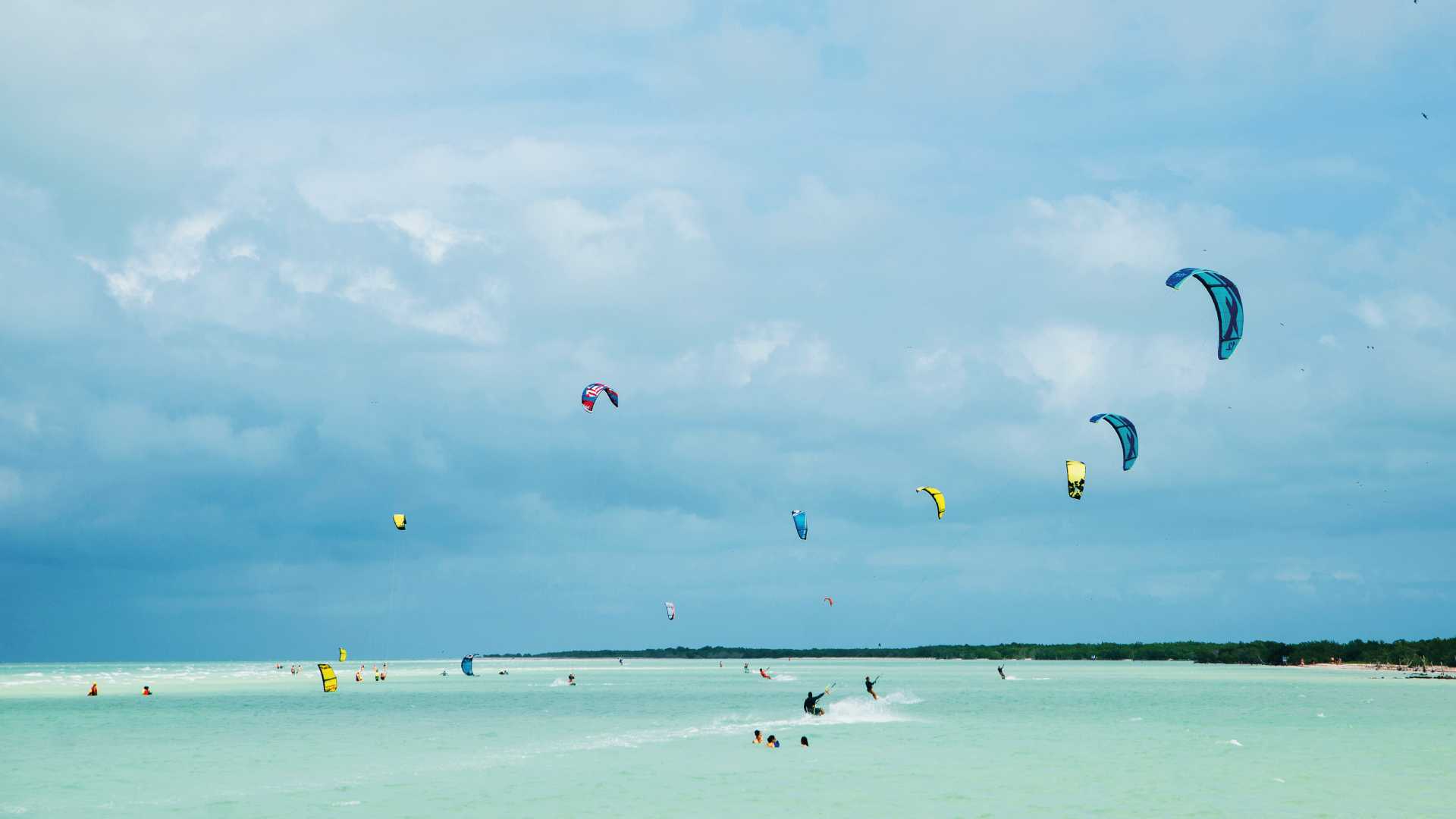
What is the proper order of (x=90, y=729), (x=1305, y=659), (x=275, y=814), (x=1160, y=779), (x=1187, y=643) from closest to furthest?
(x=275, y=814) → (x=1160, y=779) → (x=90, y=729) → (x=1305, y=659) → (x=1187, y=643)

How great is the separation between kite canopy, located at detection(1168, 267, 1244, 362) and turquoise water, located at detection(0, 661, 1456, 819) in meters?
10.8

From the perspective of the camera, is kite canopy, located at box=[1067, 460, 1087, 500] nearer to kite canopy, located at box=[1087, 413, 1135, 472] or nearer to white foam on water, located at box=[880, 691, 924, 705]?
kite canopy, located at box=[1087, 413, 1135, 472]

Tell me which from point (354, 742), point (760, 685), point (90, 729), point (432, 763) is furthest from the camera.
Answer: point (760, 685)

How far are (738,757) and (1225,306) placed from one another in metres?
17.5

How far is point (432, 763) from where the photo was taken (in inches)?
1352

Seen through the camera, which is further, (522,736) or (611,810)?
(522,736)

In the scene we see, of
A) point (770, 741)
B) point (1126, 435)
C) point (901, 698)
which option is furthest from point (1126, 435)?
point (901, 698)

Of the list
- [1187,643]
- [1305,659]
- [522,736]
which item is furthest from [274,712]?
[1187,643]

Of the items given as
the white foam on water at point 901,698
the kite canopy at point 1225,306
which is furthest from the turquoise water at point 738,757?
the kite canopy at point 1225,306

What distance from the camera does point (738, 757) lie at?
35.1 m

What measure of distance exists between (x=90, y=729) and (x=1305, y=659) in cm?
11150

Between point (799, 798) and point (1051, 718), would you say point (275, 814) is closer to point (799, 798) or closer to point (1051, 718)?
point (799, 798)

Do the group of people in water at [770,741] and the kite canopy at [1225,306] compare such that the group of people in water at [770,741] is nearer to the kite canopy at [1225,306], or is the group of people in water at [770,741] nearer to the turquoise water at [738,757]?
the turquoise water at [738,757]

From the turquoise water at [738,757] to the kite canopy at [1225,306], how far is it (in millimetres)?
10757
